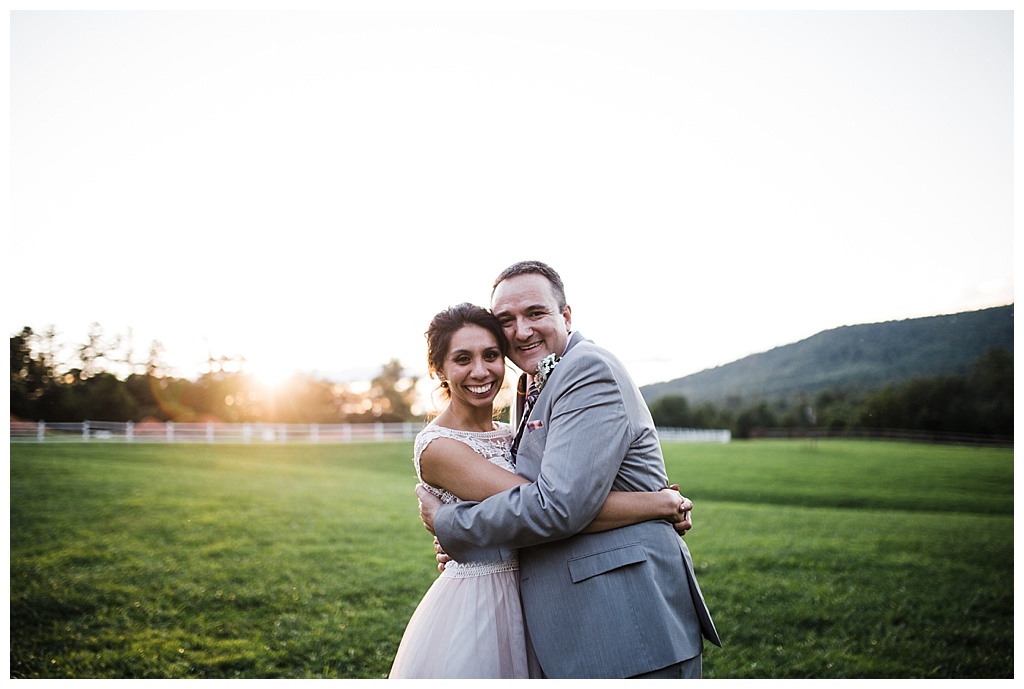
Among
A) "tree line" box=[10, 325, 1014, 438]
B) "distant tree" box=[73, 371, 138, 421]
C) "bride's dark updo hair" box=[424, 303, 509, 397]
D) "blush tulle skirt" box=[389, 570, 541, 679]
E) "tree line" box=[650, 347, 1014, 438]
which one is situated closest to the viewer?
"blush tulle skirt" box=[389, 570, 541, 679]

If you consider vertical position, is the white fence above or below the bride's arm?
below

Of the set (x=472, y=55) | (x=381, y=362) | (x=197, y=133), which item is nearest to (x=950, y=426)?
(x=472, y=55)

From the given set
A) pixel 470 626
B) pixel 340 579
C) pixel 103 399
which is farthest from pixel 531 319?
pixel 103 399

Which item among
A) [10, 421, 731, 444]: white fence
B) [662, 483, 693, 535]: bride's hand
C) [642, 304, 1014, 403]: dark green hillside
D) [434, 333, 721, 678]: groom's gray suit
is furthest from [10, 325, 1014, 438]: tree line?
[662, 483, 693, 535]: bride's hand

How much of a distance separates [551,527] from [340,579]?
485 cm

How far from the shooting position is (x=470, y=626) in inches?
86.8

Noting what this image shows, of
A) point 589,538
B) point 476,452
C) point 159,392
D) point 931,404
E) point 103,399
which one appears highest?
point 159,392

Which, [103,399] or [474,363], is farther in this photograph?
[103,399]

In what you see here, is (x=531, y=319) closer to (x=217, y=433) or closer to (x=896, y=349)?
(x=896, y=349)

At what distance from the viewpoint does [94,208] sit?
8227 millimetres

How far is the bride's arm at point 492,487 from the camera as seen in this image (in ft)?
6.48

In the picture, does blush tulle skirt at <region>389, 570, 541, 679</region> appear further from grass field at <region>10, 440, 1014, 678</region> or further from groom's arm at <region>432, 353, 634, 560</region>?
grass field at <region>10, 440, 1014, 678</region>

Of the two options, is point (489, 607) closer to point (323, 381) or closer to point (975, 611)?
point (975, 611)

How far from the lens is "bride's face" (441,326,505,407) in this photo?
2.38 meters
